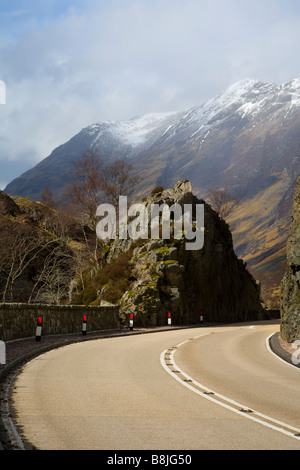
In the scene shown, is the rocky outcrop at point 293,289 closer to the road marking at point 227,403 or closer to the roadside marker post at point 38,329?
the road marking at point 227,403

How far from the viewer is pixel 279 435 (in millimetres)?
6141

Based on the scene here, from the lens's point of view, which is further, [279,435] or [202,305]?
[202,305]

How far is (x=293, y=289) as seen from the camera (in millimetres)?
23938

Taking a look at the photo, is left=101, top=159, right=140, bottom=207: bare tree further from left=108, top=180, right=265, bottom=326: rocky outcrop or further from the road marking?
the road marking

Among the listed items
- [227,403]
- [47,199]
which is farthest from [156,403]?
[47,199]

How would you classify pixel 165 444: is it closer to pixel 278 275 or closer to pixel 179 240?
pixel 179 240

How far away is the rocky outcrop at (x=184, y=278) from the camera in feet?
124

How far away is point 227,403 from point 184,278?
33.4 meters

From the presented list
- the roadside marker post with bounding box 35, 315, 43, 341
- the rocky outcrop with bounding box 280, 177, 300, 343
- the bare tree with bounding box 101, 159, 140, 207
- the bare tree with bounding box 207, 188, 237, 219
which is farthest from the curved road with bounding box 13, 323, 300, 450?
the bare tree with bounding box 207, 188, 237, 219

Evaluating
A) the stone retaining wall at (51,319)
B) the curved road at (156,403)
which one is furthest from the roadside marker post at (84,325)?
the curved road at (156,403)

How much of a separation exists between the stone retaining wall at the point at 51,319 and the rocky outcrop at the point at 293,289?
988 cm

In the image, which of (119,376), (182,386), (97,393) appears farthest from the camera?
(119,376)
